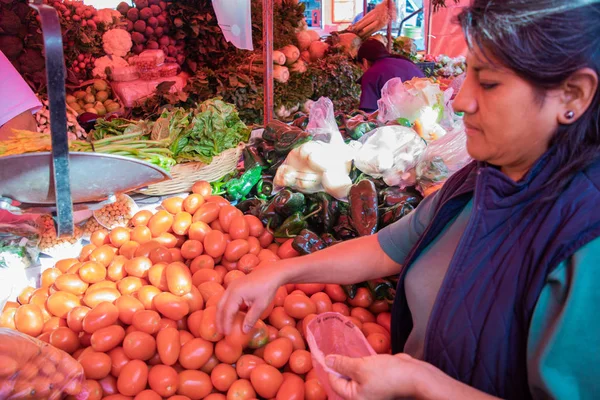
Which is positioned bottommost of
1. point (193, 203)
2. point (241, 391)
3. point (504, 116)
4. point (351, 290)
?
point (241, 391)

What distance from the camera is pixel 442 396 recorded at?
2.89 feet

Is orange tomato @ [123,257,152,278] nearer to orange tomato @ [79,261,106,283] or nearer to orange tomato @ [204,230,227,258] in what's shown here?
orange tomato @ [79,261,106,283]

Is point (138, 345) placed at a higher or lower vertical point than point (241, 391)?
higher

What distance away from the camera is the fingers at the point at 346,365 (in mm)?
962

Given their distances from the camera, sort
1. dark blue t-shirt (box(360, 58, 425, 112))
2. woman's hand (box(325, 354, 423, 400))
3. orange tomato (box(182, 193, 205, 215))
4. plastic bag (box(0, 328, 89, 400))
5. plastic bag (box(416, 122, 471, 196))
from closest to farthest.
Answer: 1. woman's hand (box(325, 354, 423, 400))
2. plastic bag (box(0, 328, 89, 400))
3. plastic bag (box(416, 122, 471, 196))
4. orange tomato (box(182, 193, 205, 215))
5. dark blue t-shirt (box(360, 58, 425, 112))

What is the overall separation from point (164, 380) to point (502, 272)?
3.73 feet

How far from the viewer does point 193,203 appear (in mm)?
2467

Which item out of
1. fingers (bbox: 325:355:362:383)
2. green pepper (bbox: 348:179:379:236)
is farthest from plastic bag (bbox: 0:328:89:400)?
green pepper (bbox: 348:179:379:236)

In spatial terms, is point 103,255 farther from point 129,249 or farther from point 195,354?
point 195,354

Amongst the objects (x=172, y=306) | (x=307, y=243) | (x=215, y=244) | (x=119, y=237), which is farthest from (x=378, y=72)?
(x=172, y=306)

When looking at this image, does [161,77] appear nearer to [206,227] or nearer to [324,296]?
[206,227]

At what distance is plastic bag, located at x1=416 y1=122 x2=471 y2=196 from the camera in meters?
2.35

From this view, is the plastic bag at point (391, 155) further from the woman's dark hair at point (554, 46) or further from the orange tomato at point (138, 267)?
the woman's dark hair at point (554, 46)

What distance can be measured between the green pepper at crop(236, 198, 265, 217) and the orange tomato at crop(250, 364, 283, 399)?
3.63ft
